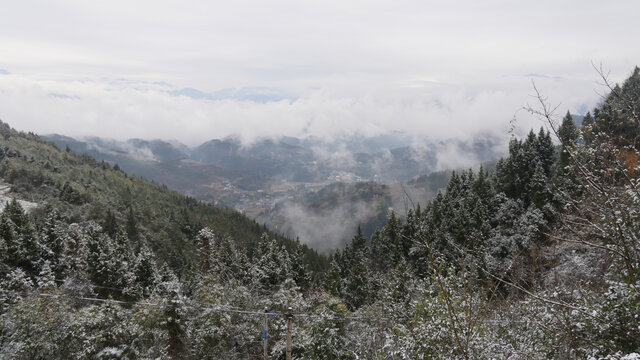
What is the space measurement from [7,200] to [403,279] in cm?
6799

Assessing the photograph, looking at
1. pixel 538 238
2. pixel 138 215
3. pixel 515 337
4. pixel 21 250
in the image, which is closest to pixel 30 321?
pixel 515 337

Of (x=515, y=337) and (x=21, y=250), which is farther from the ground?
(x=515, y=337)

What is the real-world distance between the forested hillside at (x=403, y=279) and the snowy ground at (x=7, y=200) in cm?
216

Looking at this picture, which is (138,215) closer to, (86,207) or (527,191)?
(86,207)

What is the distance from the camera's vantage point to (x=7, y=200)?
58.2m

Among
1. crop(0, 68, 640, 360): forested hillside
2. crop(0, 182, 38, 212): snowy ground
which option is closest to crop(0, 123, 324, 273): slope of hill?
crop(0, 68, 640, 360): forested hillside

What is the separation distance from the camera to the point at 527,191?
128 ft

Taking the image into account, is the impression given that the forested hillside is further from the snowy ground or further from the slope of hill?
the snowy ground

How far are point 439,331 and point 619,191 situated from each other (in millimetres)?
5395

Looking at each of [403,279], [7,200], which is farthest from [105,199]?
[403,279]

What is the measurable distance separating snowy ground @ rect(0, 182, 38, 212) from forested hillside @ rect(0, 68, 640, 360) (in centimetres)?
216

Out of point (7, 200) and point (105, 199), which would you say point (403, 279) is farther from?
point (105, 199)

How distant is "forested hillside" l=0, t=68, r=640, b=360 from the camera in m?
6.71

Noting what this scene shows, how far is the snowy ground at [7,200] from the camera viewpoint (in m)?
55.6
